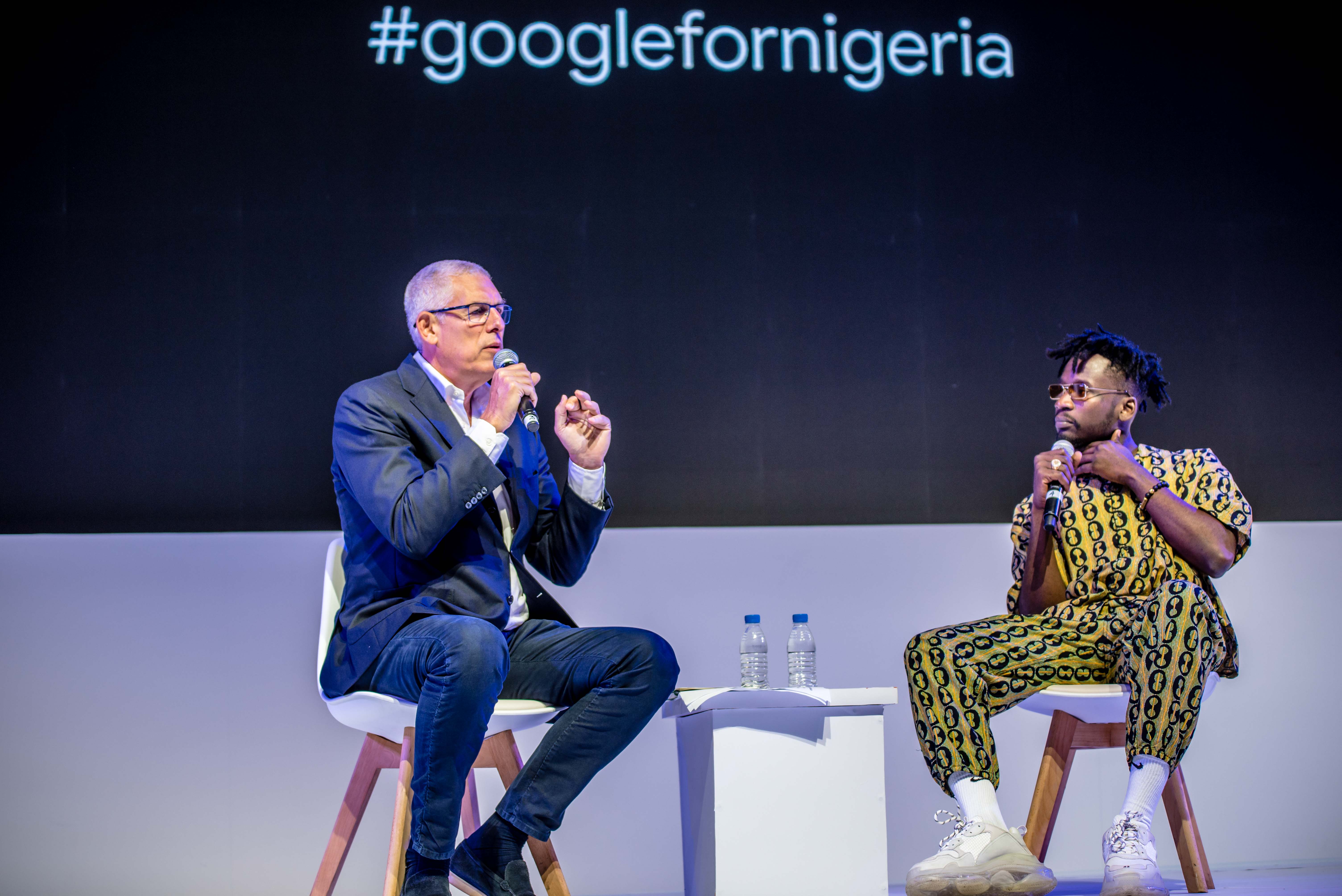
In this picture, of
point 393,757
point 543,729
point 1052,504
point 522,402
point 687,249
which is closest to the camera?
point 522,402

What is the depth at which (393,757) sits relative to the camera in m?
2.59

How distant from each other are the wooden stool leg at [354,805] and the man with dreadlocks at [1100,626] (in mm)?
1095

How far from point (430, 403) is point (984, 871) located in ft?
4.52

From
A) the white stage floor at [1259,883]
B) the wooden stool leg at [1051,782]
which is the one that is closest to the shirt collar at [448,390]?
the wooden stool leg at [1051,782]

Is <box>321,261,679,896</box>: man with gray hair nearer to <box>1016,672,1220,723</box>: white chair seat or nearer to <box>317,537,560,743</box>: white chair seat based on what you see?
<box>317,537,560,743</box>: white chair seat

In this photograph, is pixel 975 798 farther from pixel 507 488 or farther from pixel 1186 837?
pixel 507 488

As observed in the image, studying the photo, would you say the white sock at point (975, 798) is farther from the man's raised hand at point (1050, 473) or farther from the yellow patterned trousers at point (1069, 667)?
the man's raised hand at point (1050, 473)

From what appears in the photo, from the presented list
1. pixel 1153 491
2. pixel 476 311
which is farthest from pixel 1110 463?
pixel 476 311

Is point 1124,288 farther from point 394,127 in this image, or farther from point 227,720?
point 227,720

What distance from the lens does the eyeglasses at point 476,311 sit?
8.61ft

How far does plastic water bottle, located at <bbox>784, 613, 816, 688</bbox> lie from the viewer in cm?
300

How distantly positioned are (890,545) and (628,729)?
129 cm

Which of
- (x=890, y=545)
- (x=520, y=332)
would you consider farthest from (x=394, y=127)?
(x=890, y=545)

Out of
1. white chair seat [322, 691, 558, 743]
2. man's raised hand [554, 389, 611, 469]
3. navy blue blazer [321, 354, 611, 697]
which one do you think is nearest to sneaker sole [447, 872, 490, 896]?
white chair seat [322, 691, 558, 743]
